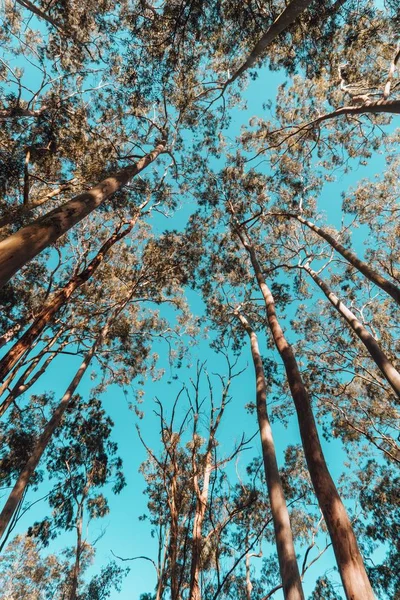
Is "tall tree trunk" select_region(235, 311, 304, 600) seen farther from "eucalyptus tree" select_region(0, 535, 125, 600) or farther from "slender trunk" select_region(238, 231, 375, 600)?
"eucalyptus tree" select_region(0, 535, 125, 600)

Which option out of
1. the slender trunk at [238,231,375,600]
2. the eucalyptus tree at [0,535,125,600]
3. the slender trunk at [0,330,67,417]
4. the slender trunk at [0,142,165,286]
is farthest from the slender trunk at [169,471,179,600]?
the eucalyptus tree at [0,535,125,600]

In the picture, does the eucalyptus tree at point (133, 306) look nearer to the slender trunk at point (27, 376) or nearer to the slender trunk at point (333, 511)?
the slender trunk at point (27, 376)

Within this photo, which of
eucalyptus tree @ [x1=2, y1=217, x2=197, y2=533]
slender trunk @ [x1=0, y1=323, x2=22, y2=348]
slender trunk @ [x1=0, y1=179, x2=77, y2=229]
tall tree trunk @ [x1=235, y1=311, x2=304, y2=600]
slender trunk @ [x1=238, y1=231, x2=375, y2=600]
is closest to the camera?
slender trunk @ [x1=238, y1=231, x2=375, y2=600]

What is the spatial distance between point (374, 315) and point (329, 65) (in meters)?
7.41

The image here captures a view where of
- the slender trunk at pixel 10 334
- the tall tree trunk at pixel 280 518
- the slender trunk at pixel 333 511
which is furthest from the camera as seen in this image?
the slender trunk at pixel 10 334

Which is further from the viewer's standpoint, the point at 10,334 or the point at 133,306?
the point at 133,306

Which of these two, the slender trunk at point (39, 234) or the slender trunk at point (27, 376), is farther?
the slender trunk at point (27, 376)

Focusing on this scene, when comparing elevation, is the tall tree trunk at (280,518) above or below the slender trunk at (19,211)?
below

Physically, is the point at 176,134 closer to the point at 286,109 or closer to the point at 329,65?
the point at 286,109

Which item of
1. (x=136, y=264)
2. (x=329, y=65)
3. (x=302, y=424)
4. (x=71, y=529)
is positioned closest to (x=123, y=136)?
(x=136, y=264)

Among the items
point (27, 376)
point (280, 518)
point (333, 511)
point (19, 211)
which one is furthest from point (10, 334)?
point (333, 511)

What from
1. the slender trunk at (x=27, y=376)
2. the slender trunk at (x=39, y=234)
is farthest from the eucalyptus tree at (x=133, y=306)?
the slender trunk at (x=39, y=234)

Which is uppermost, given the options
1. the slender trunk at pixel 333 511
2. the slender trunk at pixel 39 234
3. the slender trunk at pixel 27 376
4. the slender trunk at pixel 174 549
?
the slender trunk at pixel 27 376

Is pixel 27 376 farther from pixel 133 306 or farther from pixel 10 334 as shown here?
pixel 133 306
